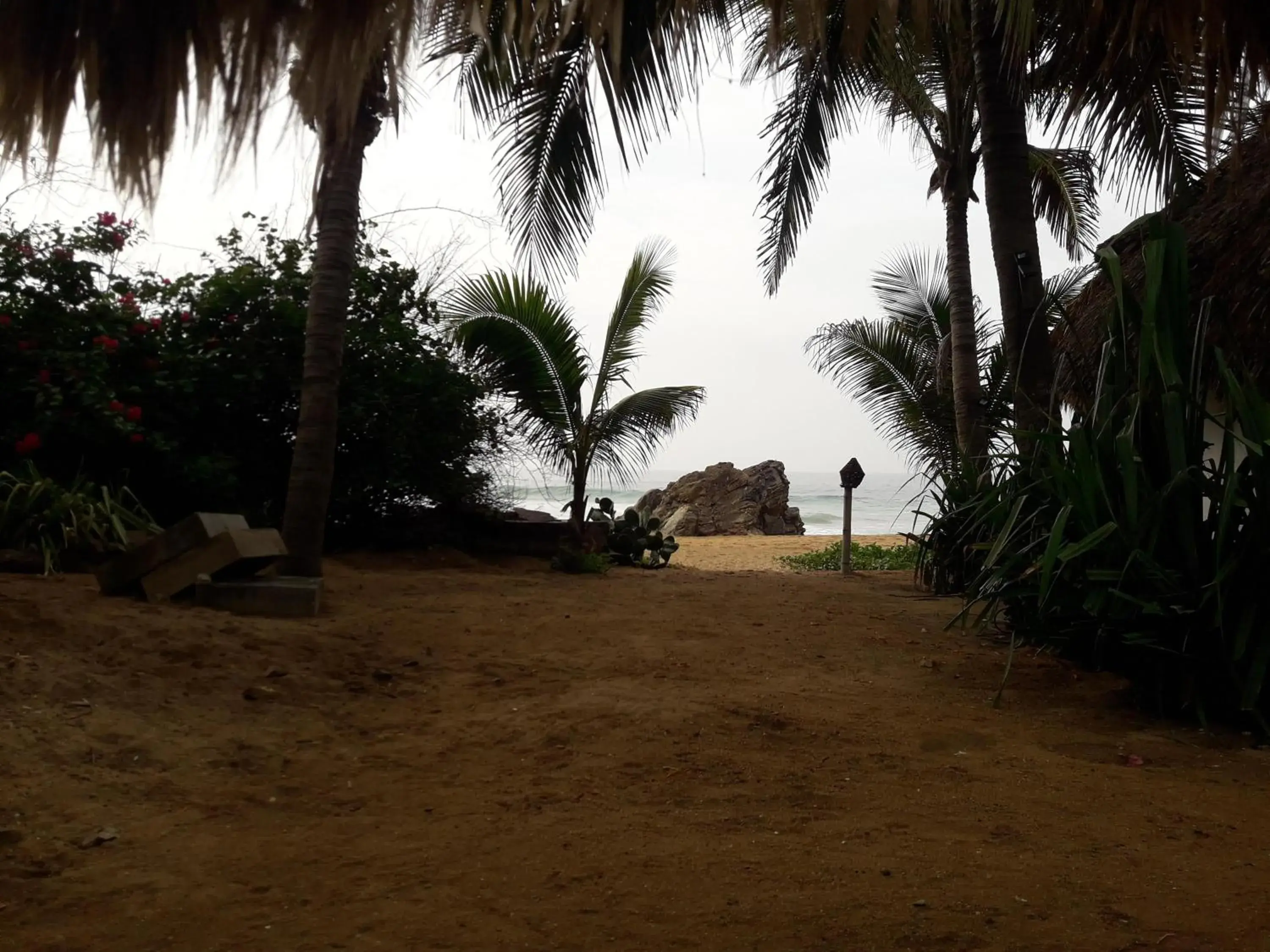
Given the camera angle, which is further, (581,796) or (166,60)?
(581,796)

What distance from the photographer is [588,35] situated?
69.1 inches

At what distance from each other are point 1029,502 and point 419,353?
17.4ft

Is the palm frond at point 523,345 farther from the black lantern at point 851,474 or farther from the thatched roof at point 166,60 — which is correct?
the thatched roof at point 166,60

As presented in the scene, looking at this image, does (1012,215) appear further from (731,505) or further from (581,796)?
(731,505)

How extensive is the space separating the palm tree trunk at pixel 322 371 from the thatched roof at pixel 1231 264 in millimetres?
Result: 4025

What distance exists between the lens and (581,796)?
108 inches

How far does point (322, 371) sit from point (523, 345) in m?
3.79

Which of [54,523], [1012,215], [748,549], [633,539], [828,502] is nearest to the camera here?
[54,523]

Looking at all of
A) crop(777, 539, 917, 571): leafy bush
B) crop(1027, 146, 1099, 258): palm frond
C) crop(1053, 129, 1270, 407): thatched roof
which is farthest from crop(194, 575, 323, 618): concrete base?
crop(1027, 146, 1099, 258): palm frond

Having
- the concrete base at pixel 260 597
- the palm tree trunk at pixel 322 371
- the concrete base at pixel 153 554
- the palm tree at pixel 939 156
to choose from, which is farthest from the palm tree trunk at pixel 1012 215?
the concrete base at pixel 153 554

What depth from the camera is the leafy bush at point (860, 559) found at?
37.9ft

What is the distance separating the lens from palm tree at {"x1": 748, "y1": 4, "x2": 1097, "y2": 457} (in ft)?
20.8

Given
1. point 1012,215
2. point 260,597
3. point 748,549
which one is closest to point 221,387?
point 260,597

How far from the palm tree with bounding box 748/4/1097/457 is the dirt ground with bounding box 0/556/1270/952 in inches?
120
